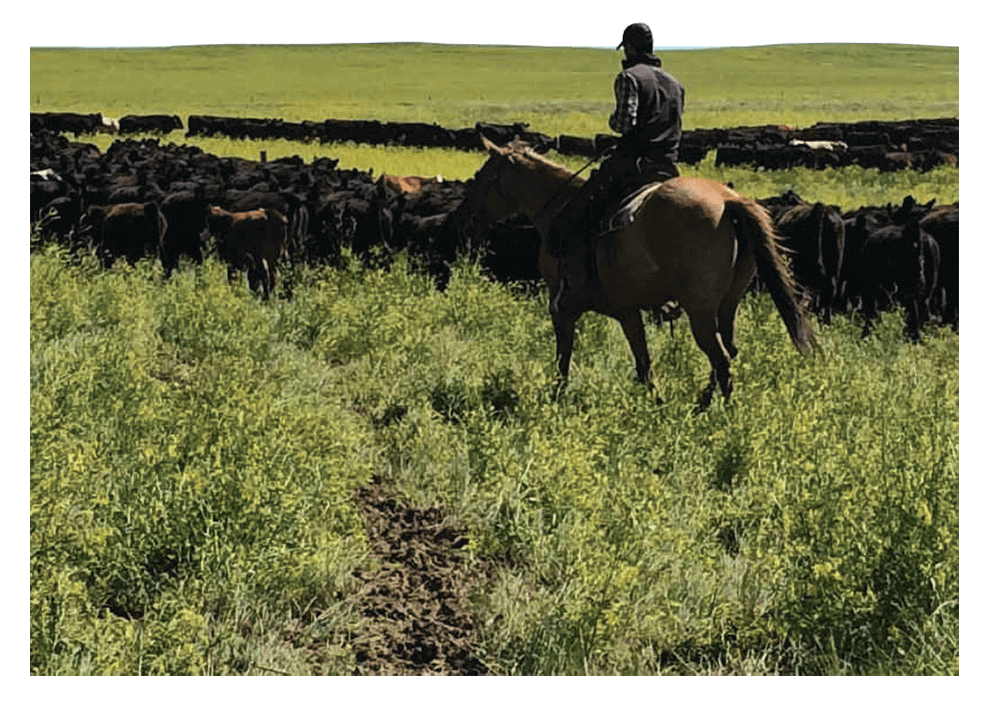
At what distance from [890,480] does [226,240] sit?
9519mm

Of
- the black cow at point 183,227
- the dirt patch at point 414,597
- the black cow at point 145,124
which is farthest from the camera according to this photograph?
the black cow at point 145,124

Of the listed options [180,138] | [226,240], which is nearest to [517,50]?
[180,138]

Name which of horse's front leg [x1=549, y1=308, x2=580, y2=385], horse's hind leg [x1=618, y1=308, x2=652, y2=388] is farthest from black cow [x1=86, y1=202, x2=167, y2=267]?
horse's hind leg [x1=618, y1=308, x2=652, y2=388]

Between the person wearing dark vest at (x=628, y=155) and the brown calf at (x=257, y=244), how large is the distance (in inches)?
216

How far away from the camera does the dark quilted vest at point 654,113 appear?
311 inches

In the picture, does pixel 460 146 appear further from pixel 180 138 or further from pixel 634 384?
pixel 634 384

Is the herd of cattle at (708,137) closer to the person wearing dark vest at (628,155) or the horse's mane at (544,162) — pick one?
the horse's mane at (544,162)

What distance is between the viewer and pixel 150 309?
1101 centimetres

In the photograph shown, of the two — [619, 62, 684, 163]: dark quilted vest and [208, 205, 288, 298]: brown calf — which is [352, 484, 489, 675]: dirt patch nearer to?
[619, 62, 684, 163]: dark quilted vest

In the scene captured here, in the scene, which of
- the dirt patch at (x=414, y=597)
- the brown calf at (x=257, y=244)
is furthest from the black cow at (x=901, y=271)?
the dirt patch at (x=414, y=597)

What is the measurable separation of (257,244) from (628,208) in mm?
6484

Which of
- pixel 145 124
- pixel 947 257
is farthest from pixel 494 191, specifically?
pixel 145 124

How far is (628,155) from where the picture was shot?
26.8 feet
